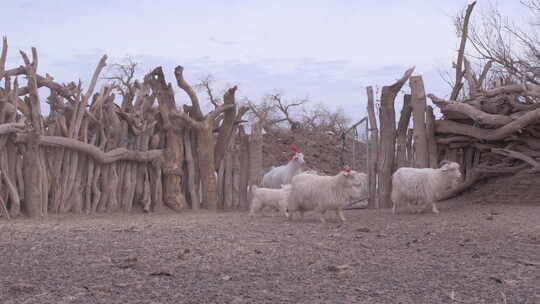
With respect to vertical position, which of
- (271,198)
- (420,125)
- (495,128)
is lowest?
(271,198)

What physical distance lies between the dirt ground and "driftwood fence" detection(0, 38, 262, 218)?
175cm

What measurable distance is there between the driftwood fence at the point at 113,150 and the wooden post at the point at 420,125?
3.43 m

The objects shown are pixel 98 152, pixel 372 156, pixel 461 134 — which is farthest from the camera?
pixel 372 156

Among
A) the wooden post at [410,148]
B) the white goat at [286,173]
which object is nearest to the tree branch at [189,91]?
the white goat at [286,173]

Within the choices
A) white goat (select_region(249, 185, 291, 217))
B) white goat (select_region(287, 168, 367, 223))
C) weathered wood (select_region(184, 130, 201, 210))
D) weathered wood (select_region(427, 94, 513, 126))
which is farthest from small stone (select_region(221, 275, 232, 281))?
weathered wood (select_region(184, 130, 201, 210))

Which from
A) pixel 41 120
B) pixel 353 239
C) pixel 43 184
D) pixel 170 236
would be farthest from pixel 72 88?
pixel 353 239

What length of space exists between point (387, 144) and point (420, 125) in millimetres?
891

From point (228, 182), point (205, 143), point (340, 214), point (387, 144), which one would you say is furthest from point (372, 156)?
point (340, 214)

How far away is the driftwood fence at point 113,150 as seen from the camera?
11297 mm

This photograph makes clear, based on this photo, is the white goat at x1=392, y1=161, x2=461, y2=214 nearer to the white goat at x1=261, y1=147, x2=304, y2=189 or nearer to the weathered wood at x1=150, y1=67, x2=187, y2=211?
the white goat at x1=261, y1=147, x2=304, y2=189

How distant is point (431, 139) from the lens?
12898mm

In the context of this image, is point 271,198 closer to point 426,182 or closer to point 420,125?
point 426,182

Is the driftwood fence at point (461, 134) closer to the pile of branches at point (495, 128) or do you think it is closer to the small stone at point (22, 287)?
the pile of branches at point (495, 128)

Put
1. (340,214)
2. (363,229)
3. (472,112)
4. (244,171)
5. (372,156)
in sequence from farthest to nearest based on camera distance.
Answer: (244,171) → (372,156) → (472,112) → (340,214) → (363,229)
